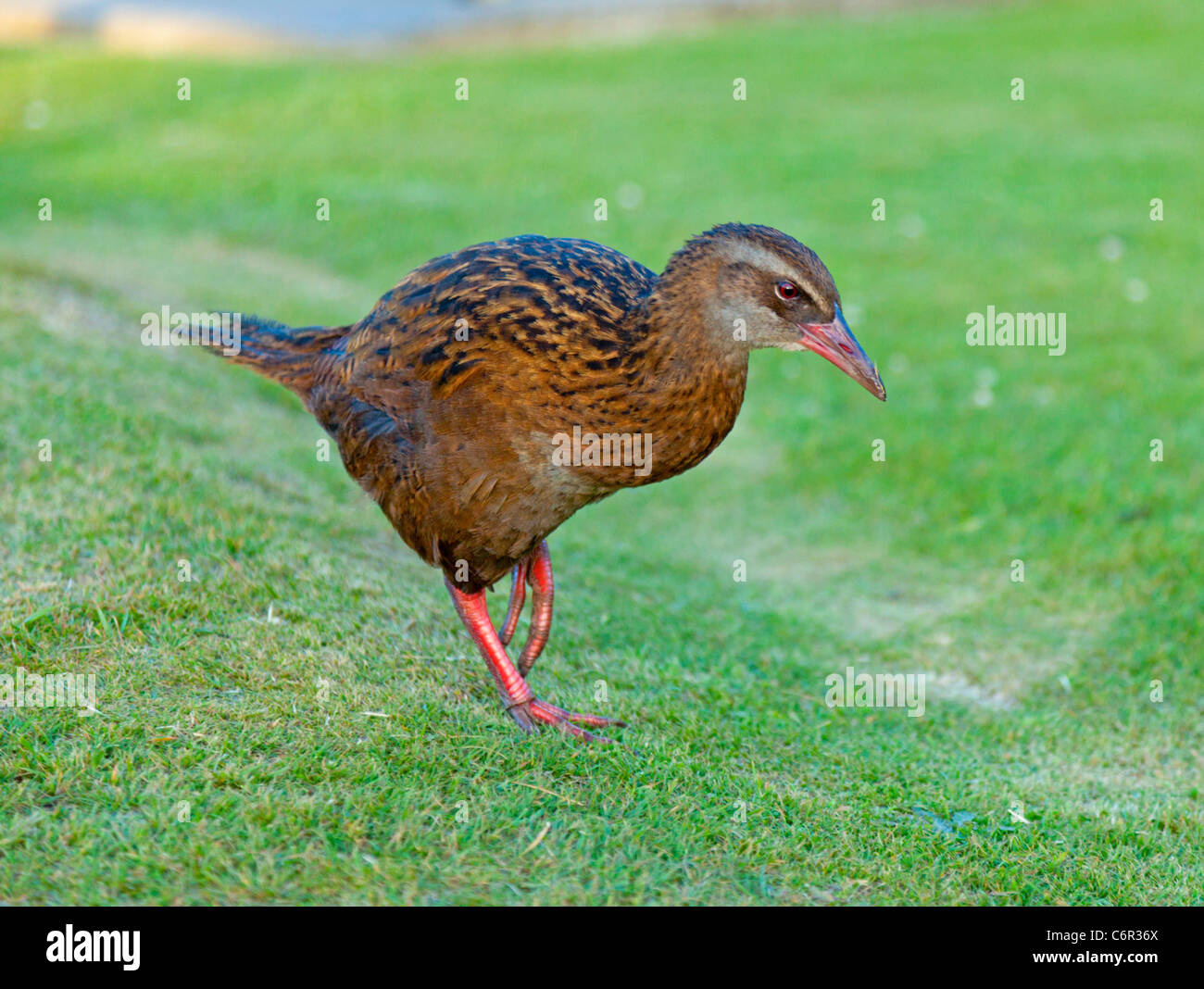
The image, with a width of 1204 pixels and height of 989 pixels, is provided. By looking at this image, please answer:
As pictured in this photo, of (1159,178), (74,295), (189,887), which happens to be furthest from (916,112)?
(189,887)

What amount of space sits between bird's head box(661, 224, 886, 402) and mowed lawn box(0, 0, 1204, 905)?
1462 millimetres

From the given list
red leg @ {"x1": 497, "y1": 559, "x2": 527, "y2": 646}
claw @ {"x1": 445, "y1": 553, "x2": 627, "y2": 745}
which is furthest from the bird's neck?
red leg @ {"x1": 497, "y1": 559, "x2": 527, "y2": 646}

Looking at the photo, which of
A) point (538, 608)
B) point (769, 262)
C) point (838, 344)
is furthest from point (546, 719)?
point (769, 262)

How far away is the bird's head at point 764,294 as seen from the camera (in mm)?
4180

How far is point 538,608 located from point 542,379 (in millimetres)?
1042

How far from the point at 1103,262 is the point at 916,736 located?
6420 millimetres

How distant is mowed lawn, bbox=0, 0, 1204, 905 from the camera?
13.0ft

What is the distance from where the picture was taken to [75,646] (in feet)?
15.1

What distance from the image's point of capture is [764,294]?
13.8 feet

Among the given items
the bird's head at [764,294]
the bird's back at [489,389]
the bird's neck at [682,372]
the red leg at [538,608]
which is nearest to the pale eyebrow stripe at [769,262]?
the bird's head at [764,294]

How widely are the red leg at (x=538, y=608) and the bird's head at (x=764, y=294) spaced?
3.91ft

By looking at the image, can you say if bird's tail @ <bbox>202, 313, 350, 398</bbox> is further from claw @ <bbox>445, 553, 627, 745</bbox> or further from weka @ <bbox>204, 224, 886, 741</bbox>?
claw @ <bbox>445, 553, 627, 745</bbox>

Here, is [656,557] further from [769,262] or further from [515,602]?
[769,262]
